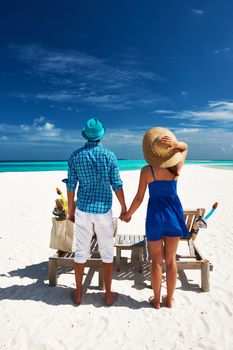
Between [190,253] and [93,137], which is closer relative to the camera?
[93,137]

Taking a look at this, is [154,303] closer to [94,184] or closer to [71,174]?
[94,184]

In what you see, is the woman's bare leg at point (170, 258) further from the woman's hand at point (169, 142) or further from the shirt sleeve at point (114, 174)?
the woman's hand at point (169, 142)

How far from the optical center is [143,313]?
3.79 meters

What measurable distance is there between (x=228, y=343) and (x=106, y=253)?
5.62 ft

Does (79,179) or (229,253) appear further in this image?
(229,253)

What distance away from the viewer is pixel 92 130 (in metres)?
3.64

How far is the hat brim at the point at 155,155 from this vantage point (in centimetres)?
351

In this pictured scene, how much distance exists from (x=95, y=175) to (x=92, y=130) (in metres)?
0.57

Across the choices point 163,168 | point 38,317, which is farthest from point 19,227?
point 163,168

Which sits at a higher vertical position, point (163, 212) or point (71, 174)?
point (71, 174)

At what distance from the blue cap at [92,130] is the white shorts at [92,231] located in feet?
A: 3.12

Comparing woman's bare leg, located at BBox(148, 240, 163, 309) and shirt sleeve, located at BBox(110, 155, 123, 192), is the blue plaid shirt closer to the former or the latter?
shirt sleeve, located at BBox(110, 155, 123, 192)

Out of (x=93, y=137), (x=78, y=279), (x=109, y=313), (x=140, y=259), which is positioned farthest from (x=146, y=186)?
(x=140, y=259)

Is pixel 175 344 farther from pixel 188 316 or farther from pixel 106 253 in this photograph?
pixel 106 253
